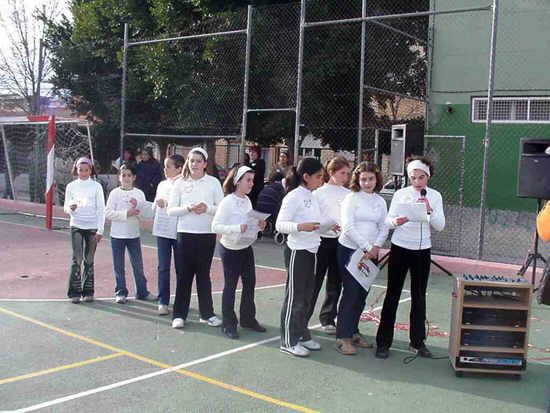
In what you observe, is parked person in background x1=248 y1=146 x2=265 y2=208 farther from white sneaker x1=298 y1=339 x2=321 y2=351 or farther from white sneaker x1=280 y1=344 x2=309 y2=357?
white sneaker x1=280 y1=344 x2=309 y2=357

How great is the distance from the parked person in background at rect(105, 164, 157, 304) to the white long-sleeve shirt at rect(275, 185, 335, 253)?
266 centimetres

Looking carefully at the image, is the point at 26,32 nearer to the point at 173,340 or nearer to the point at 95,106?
the point at 95,106

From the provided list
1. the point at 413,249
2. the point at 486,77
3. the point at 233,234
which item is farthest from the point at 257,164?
the point at 486,77

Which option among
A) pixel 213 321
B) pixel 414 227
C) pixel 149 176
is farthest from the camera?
pixel 149 176

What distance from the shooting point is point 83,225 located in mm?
7855

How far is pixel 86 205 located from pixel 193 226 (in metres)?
1.90

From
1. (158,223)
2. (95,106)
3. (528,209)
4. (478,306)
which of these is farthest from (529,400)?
(95,106)

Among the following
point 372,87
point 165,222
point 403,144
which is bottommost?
point 165,222

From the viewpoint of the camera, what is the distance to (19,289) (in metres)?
8.47

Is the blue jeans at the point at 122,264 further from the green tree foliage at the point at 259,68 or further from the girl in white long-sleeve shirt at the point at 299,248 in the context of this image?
the green tree foliage at the point at 259,68

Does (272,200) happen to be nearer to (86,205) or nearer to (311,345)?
(311,345)

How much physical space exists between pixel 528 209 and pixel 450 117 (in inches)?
143

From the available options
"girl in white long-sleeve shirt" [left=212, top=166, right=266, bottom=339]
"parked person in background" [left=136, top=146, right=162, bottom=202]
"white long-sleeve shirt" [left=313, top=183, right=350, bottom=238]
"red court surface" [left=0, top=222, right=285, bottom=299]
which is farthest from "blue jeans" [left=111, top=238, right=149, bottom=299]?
"parked person in background" [left=136, top=146, right=162, bottom=202]

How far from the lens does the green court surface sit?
→ 477 centimetres
